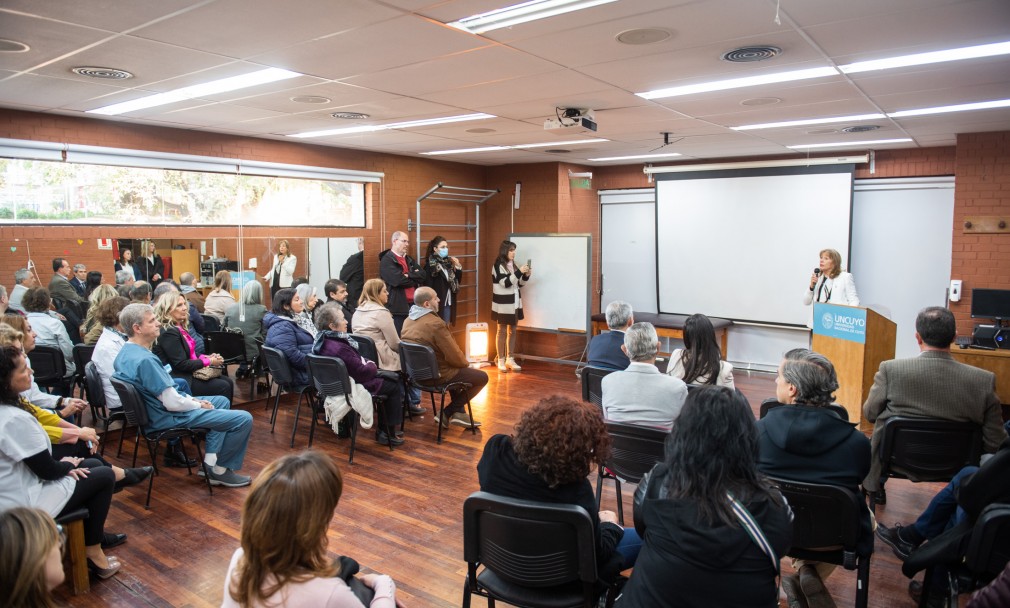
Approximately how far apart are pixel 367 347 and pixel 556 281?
3.70m

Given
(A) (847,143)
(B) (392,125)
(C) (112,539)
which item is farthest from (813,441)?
(A) (847,143)

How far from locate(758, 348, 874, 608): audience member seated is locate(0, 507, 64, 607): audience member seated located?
2.27 meters

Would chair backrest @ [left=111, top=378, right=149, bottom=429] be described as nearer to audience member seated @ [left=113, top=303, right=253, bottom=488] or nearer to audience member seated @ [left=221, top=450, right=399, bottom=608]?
audience member seated @ [left=113, top=303, right=253, bottom=488]

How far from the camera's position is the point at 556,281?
8641 mm

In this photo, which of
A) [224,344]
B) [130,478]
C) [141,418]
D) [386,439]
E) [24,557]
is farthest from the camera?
[224,344]

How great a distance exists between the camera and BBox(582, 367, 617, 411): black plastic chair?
165 inches

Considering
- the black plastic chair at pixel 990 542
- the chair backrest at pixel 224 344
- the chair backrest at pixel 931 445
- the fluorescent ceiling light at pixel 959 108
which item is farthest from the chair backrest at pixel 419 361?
the fluorescent ceiling light at pixel 959 108

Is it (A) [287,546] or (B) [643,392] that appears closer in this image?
(A) [287,546]

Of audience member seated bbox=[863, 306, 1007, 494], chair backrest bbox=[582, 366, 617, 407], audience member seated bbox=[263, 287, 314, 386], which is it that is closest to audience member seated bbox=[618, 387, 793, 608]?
audience member seated bbox=[863, 306, 1007, 494]

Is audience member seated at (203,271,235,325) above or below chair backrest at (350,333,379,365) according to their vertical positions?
above

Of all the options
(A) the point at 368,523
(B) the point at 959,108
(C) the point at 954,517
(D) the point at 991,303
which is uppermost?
(B) the point at 959,108

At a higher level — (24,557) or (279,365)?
(24,557)

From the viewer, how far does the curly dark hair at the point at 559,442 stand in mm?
2100

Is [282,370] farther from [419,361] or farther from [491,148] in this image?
[491,148]
